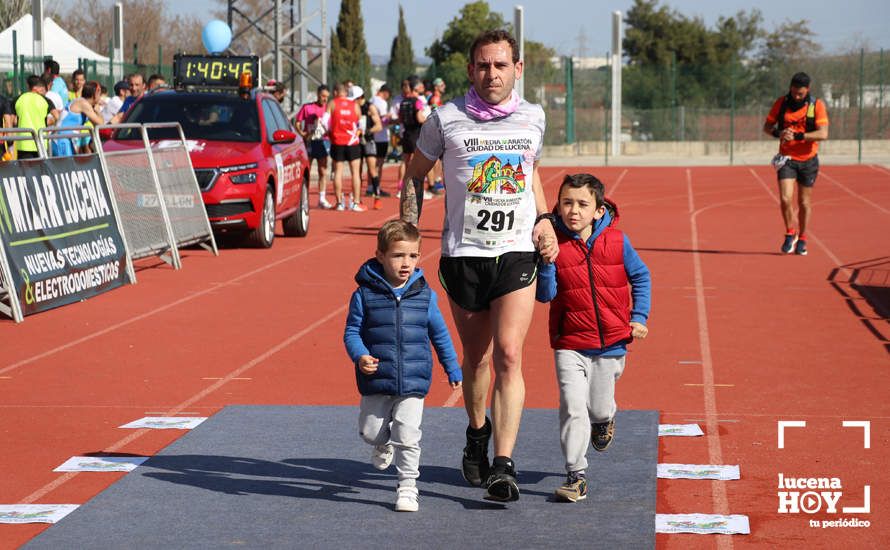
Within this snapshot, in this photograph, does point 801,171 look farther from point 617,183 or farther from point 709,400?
point 617,183

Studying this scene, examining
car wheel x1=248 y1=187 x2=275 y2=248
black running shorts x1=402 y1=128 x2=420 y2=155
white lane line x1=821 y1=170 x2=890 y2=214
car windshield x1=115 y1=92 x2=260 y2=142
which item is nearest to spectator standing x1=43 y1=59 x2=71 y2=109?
car windshield x1=115 y1=92 x2=260 y2=142

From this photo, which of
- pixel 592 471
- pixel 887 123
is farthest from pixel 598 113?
pixel 592 471

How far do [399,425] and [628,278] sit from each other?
1.31m

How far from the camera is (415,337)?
6.31m

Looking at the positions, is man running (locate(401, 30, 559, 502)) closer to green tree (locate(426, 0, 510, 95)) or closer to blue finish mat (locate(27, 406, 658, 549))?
blue finish mat (locate(27, 406, 658, 549))

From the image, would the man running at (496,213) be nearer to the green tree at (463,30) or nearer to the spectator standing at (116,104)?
the spectator standing at (116,104)

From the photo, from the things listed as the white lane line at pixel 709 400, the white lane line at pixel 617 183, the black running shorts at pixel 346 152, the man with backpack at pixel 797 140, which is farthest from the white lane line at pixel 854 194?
the white lane line at pixel 709 400

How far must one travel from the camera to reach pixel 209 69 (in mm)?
25672

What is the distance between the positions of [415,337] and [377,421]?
0.40 metres

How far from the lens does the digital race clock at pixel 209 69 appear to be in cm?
2516

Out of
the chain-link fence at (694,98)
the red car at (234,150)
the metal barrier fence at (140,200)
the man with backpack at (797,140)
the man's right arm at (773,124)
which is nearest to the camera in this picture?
the metal barrier fence at (140,200)

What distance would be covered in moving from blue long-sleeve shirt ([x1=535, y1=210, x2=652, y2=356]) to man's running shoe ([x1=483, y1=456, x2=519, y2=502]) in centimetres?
63

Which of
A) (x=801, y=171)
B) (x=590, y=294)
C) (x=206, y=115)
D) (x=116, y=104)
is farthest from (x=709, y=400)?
(x=116, y=104)

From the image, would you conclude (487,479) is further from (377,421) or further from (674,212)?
(674,212)
